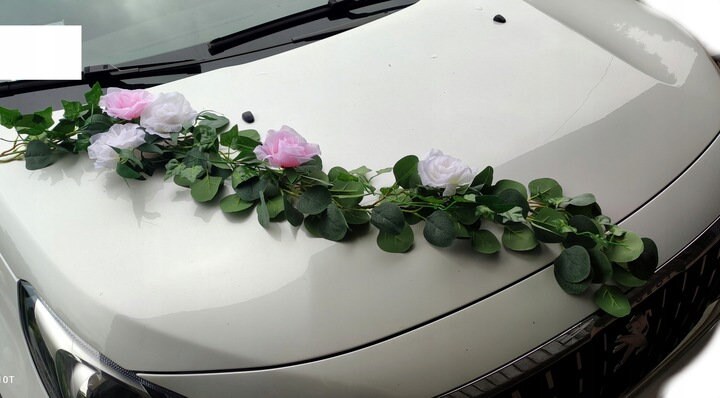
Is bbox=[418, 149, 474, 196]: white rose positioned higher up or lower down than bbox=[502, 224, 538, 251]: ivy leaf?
higher up

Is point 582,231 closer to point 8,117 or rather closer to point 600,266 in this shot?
point 600,266

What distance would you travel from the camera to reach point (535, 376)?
141 cm

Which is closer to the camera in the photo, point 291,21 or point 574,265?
point 574,265

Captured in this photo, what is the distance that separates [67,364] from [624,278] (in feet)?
3.34

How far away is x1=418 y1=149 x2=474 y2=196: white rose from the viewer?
1441 mm

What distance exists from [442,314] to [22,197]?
0.84m

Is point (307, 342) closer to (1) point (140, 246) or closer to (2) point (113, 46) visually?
(1) point (140, 246)

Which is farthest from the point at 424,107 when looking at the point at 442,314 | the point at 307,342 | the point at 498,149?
the point at 307,342

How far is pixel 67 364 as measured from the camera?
1.38 m

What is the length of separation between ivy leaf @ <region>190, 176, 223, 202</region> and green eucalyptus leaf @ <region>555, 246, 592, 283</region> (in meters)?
0.65

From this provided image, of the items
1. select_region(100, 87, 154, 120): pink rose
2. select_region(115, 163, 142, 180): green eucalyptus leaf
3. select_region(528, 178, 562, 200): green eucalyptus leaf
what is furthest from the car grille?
select_region(100, 87, 154, 120): pink rose

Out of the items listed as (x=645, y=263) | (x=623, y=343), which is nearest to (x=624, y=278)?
(x=645, y=263)
